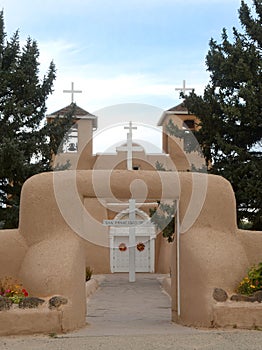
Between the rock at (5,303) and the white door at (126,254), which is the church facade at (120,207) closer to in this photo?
the white door at (126,254)

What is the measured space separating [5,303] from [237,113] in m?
9.84

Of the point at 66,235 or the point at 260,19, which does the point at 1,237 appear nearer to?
the point at 66,235

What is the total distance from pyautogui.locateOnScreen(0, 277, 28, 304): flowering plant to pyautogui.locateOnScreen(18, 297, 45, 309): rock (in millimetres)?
108

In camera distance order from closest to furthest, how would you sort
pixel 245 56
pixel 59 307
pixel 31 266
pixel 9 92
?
pixel 59 307 → pixel 31 266 → pixel 245 56 → pixel 9 92

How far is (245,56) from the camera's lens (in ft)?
55.5

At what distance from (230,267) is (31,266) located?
3.60 metres

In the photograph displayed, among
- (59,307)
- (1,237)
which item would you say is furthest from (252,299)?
(1,237)

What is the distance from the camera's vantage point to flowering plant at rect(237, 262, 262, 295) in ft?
30.5

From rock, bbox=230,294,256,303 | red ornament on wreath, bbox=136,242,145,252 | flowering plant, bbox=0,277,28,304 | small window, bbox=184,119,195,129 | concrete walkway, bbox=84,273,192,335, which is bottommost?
concrete walkway, bbox=84,273,192,335

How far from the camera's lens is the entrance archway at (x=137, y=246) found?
77.8 ft

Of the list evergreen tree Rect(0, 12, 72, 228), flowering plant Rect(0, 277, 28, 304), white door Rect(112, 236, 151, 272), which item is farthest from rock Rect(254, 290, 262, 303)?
white door Rect(112, 236, 151, 272)

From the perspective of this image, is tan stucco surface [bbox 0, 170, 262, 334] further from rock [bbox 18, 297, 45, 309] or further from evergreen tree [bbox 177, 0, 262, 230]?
evergreen tree [bbox 177, 0, 262, 230]

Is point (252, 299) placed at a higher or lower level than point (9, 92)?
lower

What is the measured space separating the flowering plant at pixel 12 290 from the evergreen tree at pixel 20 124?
7744 mm
